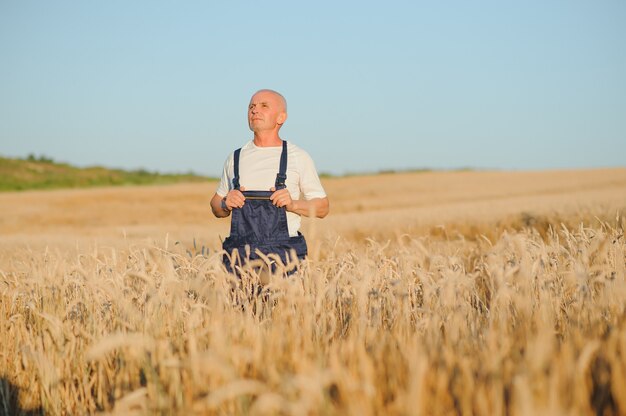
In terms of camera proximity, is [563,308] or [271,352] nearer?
[271,352]

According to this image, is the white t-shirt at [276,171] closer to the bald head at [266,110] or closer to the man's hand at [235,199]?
the bald head at [266,110]

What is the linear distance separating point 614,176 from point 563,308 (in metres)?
27.6

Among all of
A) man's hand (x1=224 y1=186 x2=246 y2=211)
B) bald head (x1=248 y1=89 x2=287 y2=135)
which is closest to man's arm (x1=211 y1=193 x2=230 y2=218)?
man's hand (x1=224 y1=186 x2=246 y2=211)

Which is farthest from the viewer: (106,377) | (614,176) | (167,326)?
(614,176)

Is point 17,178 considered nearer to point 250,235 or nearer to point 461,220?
point 461,220

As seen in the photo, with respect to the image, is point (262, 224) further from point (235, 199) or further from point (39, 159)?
point (39, 159)

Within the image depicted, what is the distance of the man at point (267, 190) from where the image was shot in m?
4.48

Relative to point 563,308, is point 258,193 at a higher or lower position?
higher

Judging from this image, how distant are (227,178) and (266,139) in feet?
1.40

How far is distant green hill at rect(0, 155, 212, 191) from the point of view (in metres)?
37.3

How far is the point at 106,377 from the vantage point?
3189 mm

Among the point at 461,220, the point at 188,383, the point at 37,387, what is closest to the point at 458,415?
the point at 188,383

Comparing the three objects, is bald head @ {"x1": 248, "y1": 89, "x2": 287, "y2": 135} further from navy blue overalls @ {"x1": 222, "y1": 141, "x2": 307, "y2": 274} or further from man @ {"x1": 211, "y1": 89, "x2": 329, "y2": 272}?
navy blue overalls @ {"x1": 222, "y1": 141, "x2": 307, "y2": 274}

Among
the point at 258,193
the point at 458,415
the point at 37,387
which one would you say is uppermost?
the point at 258,193
